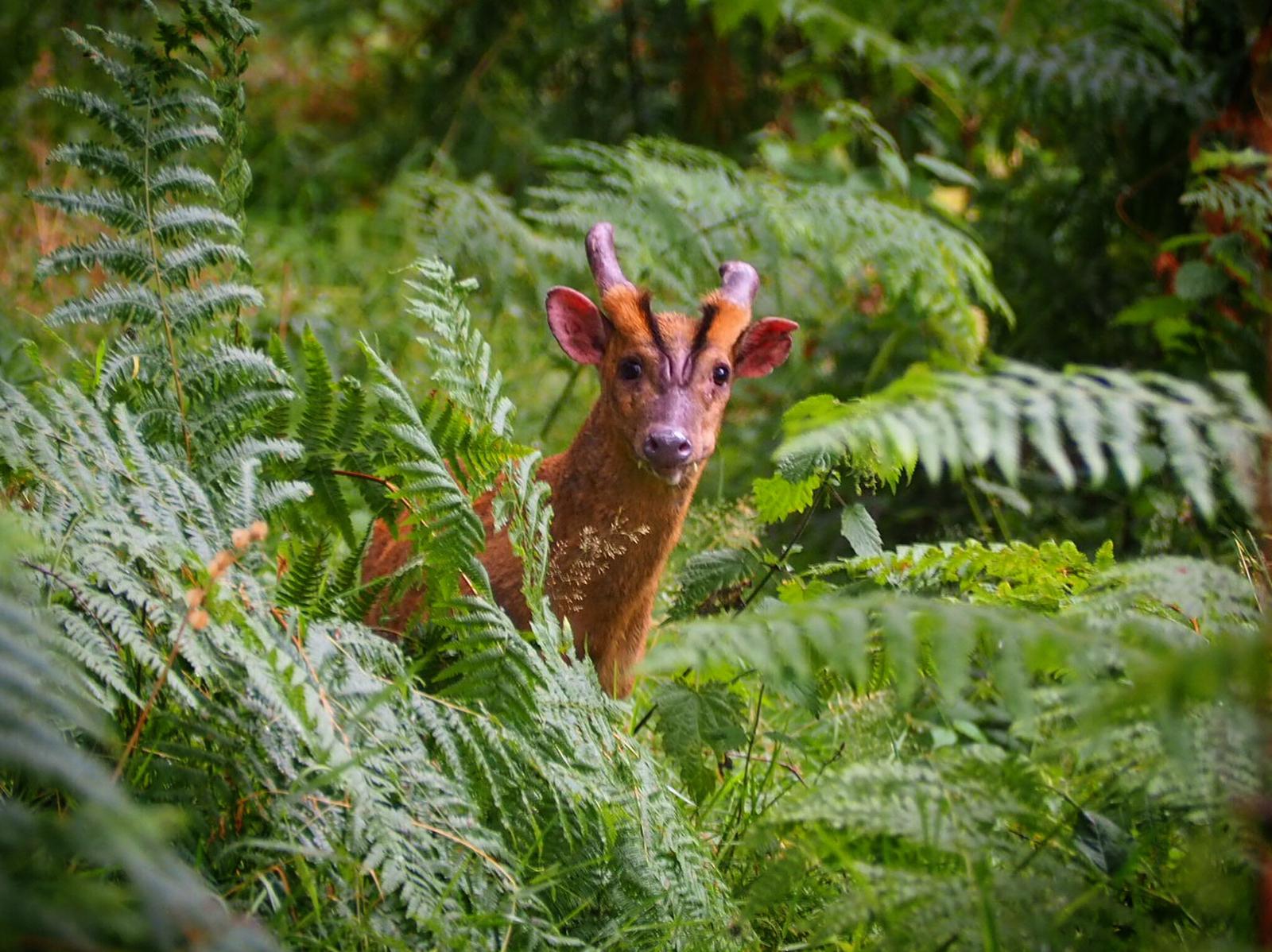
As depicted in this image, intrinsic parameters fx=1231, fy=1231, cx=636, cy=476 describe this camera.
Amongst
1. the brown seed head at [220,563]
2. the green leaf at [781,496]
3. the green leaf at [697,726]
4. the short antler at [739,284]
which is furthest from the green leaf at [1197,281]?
the brown seed head at [220,563]

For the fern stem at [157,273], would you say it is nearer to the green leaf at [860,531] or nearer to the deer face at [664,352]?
the deer face at [664,352]

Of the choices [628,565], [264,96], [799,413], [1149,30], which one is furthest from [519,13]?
[799,413]

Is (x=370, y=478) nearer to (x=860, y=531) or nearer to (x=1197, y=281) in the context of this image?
(x=860, y=531)

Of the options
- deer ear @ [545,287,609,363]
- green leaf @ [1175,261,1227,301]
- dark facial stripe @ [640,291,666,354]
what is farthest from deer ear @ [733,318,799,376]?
green leaf @ [1175,261,1227,301]

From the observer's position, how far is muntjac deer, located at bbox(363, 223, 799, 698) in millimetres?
3525

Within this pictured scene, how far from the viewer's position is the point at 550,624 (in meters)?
2.73

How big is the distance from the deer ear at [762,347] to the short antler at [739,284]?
110 mm

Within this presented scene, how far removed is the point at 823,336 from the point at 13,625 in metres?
4.80

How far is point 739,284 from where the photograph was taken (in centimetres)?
411

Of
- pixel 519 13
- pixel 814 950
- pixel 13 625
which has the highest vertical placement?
pixel 519 13

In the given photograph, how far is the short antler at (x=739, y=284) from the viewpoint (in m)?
4.05

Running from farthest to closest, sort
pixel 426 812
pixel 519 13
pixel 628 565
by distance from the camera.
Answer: pixel 519 13 < pixel 628 565 < pixel 426 812

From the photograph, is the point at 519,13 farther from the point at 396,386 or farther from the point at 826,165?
the point at 396,386

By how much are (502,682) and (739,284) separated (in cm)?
198
